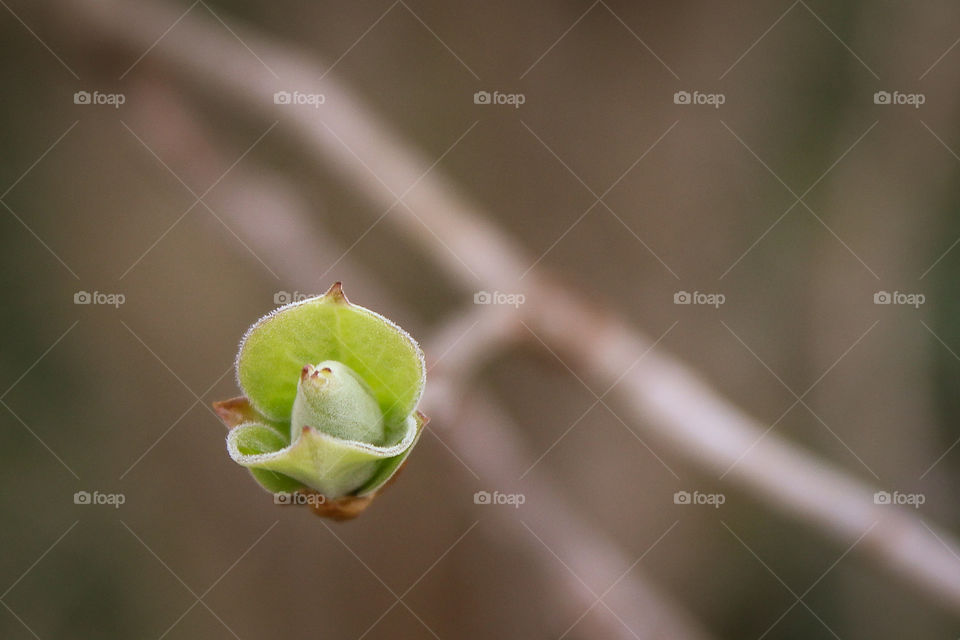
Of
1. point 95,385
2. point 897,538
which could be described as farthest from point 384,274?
point 897,538

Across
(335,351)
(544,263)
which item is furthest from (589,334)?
(544,263)

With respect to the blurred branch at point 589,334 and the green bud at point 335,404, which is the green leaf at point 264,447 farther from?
the blurred branch at point 589,334

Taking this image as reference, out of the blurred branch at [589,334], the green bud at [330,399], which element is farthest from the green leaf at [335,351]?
the blurred branch at [589,334]

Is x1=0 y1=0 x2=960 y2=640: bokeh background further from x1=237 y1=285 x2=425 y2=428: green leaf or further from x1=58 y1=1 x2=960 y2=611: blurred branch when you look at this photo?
x1=237 y1=285 x2=425 y2=428: green leaf

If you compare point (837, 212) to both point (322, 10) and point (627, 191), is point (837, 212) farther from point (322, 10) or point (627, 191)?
point (322, 10)

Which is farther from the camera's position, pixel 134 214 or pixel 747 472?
pixel 134 214

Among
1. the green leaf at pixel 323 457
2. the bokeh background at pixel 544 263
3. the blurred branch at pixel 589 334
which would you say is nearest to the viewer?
the green leaf at pixel 323 457
